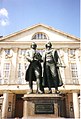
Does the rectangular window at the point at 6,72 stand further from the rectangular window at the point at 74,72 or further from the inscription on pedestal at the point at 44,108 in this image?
the inscription on pedestal at the point at 44,108

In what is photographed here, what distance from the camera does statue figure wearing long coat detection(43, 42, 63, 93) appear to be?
20.1 ft

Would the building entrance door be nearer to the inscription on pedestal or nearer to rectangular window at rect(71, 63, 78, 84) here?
rectangular window at rect(71, 63, 78, 84)

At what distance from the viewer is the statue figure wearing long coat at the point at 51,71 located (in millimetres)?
6140

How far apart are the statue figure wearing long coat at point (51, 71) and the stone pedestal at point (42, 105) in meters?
0.58

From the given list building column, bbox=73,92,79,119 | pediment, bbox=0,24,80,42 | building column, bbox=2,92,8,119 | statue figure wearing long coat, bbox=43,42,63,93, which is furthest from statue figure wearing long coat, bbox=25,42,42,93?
pediment, bbox=0,24,80,42

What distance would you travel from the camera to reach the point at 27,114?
17.8 ft

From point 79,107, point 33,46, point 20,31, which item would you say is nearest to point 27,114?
point 33,46

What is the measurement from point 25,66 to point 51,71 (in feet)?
50.7

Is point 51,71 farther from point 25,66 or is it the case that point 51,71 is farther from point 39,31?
point 39,31

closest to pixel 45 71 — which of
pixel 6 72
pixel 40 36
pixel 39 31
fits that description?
pixel 6 72

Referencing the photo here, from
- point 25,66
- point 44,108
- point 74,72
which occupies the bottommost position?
point 44,108

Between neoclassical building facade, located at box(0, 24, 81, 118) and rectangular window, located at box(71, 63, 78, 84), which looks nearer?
neoclassical building facade, located at box(0, 24, 81, 118)

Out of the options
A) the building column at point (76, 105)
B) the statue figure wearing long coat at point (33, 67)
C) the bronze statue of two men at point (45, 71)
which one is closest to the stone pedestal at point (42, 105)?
the bronze statue of two men at point (45, 71)

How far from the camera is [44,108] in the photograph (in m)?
5.50
